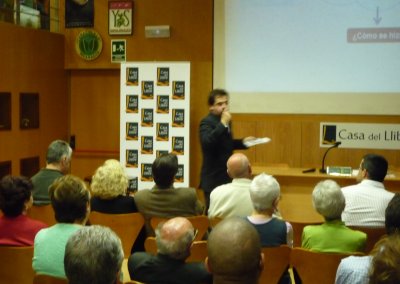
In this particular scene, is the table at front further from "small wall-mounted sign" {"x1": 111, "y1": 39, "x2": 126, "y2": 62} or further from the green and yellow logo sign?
the green and yellow logo sign

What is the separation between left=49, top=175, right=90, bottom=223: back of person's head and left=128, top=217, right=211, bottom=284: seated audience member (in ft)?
1.63

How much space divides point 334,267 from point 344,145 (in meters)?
4.11

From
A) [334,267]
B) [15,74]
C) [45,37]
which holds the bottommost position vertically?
[334,267]

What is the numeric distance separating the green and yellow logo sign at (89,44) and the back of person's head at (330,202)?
508 centimetres

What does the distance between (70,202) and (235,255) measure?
1455 mm

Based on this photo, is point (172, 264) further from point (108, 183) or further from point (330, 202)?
point (108, 183)

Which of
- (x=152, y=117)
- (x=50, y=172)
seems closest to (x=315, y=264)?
(x=50, y=172)

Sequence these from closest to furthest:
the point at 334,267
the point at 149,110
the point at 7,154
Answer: the point at 334,267, the point at 7,154, the point at 149,110

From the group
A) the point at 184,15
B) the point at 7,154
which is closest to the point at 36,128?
the point at 7,154

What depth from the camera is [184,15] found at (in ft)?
24.1

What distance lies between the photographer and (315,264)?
9.39ft

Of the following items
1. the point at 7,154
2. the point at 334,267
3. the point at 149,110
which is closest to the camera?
the point at 334,267

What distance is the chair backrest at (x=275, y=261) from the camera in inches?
115

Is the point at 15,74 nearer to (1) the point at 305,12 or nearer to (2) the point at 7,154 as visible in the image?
(2) the point at 7,154
